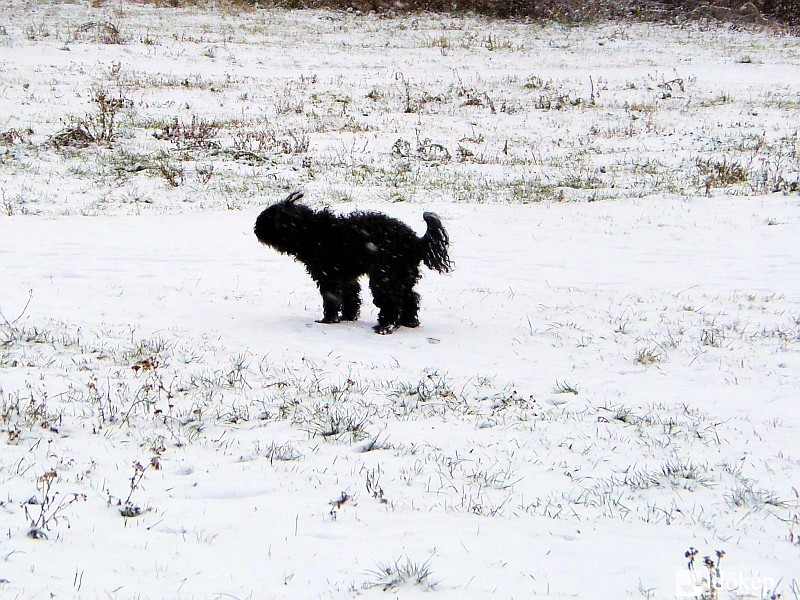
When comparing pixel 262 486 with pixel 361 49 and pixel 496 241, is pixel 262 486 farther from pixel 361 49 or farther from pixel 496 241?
pixel 361 49

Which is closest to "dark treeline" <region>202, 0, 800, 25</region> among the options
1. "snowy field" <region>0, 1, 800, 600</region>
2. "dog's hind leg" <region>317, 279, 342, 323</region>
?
"snowy field" <region>0, 1, 800, 600</region>

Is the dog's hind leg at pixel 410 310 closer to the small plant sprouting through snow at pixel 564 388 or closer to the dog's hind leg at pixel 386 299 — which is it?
the dog's hind leg at pixel 386 299

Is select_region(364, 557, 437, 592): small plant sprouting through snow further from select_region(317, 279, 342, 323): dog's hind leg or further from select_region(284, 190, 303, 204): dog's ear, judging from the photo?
select_region(284, 190, 303, 204): dog's ear

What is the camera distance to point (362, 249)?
825cm

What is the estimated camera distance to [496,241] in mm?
13070

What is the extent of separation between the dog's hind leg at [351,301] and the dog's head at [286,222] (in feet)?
2.79

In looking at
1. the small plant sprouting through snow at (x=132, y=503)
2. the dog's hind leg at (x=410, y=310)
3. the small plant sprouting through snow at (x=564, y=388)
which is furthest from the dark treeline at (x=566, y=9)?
the small plant sprouting through snow at (x=132, y=503)

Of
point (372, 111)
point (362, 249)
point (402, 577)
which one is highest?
point (372, 111)

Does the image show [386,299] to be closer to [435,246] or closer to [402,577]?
[435,246]

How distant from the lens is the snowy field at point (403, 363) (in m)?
3.52

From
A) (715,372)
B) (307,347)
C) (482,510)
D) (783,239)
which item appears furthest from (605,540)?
(783,239)

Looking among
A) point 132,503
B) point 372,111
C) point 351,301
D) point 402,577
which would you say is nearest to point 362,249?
point 351,301

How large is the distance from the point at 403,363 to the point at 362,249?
5.43ft

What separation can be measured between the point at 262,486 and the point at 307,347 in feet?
10.9
